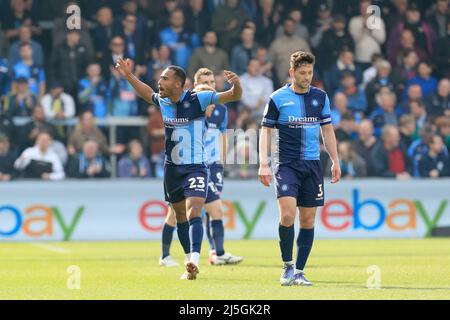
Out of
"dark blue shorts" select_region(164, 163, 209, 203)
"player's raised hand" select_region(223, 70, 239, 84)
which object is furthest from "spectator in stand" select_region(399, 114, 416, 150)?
"player's raised hand" select_region(223, 70, 239, 84)

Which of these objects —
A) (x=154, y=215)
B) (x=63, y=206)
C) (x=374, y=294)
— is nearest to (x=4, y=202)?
(x=63, y=206)

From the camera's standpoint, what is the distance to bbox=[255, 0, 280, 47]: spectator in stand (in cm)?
2542

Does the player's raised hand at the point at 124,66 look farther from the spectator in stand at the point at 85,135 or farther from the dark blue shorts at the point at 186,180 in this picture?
the spectator in stand at the point at 85,135

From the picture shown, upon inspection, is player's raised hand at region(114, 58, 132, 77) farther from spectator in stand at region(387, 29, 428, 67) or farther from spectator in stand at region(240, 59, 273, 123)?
spectator in stand at region(387, 29, 428, 67)

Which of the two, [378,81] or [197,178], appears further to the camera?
[378,81]

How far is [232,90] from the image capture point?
12789mm

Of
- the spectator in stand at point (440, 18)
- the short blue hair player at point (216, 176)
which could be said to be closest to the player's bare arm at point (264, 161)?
the short blue hair player at point (216, 176)

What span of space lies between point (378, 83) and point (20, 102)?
7095mm

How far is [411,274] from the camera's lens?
553 inches

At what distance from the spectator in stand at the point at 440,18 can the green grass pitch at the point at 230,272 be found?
20.1 ft

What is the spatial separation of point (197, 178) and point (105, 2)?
12.3m

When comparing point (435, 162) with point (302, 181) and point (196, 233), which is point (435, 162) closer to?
point (196, 233)

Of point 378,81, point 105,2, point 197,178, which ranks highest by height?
point 105,2
